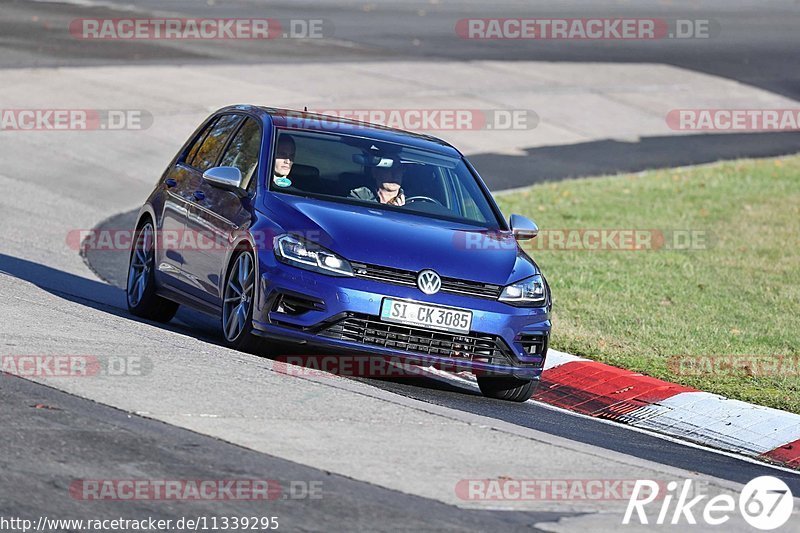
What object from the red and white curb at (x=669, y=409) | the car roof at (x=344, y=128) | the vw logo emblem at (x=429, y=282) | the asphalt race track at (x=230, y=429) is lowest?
the red and white curb at (x=669, y=409)

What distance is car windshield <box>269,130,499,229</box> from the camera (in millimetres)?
10273

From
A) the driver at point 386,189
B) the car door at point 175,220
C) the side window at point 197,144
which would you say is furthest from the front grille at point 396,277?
the side window at point 197,144

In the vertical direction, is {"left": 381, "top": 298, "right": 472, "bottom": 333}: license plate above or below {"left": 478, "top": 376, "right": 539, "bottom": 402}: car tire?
above

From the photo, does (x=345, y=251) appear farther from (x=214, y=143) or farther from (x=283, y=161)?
(x=214, y=143)

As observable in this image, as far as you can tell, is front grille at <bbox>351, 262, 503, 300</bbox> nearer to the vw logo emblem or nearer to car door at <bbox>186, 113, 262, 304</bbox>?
the vw logo emblem

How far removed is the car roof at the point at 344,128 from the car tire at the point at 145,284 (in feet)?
4.13

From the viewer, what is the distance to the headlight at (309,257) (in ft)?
30.2

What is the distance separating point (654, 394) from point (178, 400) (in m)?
4.14

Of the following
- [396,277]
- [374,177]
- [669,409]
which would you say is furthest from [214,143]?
[669,409]

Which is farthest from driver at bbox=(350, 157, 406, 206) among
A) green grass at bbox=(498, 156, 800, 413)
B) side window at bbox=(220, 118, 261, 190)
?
green grass at bbox=(498, 156, 800, 413)

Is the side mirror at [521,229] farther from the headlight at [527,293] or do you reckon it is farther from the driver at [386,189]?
the driver at [386,189]

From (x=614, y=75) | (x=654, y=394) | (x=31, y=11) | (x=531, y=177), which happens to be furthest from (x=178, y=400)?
(x=31, y=11)

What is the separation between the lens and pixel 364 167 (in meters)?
10.5

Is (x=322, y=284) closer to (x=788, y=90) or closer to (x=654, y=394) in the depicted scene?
(x=654, y=394)
